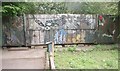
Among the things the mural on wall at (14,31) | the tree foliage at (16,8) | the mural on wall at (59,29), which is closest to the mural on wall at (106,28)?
the mural on wall at (59,29)

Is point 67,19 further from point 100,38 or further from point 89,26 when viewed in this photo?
point 100,38

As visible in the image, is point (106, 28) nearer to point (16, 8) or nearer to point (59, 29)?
point (59, 29)

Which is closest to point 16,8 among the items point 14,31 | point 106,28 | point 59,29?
point 14,31

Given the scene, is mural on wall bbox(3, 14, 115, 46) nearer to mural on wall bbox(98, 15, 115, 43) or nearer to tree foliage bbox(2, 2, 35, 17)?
mural on wall bbox(98, 15, 115, 43)

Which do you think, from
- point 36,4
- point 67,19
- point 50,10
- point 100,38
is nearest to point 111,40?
point 100,38

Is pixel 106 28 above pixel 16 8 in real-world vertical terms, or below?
below

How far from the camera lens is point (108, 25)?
16.0m

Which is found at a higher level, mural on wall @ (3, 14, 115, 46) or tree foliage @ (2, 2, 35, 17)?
tree foliage @ (2, 2, 35, 17)

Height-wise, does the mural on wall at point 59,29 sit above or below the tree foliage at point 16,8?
below

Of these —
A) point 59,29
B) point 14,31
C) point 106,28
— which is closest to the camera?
point 14,31

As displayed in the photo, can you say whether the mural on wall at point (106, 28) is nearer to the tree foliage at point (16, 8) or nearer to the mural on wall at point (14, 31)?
the tree foliage at point (16, 8)

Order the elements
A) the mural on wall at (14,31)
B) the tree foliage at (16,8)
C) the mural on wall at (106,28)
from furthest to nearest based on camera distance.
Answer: the mural on wall at (106,28) < the mural on wall at (14,31) < the tree foliage at (16,8)

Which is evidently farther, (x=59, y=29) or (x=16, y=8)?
(x=59, y=29)

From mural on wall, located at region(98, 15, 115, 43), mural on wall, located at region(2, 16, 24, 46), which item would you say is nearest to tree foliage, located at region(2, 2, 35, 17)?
mural on wall, located at region(2, 16, 24, 46)
